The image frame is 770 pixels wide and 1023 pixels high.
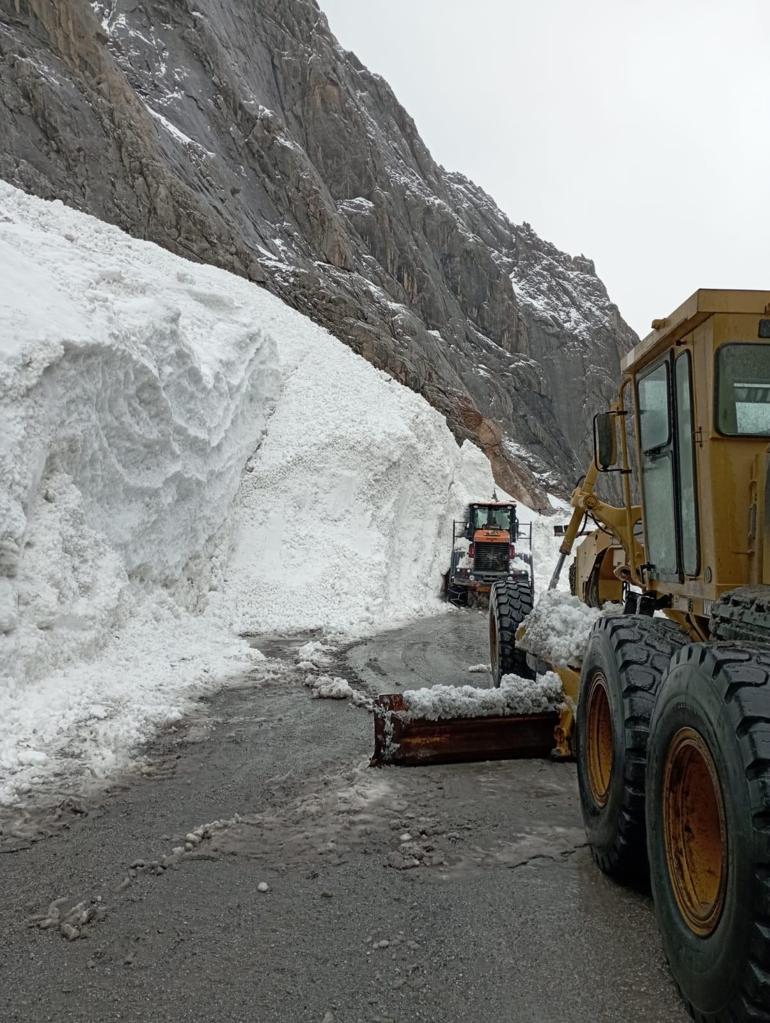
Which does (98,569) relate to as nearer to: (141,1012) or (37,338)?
(37,338)

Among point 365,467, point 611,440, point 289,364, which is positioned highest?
point 289,364

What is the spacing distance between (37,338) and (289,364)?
12.6m

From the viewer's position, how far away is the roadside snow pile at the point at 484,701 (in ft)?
16.1

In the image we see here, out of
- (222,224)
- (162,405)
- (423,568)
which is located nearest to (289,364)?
(423,568)

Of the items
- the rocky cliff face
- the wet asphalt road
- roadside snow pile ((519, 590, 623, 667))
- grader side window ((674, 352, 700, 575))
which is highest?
the rocky cliff face

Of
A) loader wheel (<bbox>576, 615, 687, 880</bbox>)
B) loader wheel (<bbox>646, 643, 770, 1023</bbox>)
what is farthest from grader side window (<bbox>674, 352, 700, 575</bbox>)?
loader wheel (<bbox>646, 643, 770, 1023</bbox>)

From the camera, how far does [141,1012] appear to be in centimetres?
255

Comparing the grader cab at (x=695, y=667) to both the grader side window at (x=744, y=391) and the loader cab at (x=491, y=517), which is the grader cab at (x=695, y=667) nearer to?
the grader side window at (x=744, y=391)

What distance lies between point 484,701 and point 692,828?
251 centimetres

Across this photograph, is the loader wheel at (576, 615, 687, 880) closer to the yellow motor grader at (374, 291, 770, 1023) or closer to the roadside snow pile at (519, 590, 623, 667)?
the yellow motor grader at (374, 291, 770, 1023)

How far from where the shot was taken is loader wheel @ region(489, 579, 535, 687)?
6973 millimetres

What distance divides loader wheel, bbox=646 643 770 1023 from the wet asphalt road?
404mm

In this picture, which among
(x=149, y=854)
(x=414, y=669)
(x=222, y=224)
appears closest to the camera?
(x=149, y=854)

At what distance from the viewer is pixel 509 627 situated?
7074 millimetres
